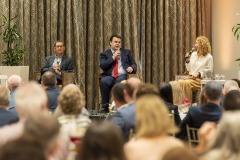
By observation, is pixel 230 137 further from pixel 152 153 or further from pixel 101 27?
pixel 101 27

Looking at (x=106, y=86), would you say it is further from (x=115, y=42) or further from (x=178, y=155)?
(x=178, y=155)

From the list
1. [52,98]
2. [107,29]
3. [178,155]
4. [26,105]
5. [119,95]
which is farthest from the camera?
[107,29]

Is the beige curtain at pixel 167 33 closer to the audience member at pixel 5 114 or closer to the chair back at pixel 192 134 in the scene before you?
the chair back at pixel 192 134

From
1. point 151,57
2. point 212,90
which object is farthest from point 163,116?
point 151,57

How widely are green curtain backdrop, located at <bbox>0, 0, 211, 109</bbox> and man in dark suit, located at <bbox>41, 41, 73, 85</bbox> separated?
81cm

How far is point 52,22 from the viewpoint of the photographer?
35.8ft

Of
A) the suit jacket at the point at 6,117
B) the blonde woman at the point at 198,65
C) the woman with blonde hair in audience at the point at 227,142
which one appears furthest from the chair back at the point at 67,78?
the woman with blonde hair in audience at the point at 227,142

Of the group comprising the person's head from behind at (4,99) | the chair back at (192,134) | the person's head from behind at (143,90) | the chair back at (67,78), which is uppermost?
the chair back at (67,78)

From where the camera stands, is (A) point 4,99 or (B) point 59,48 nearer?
(A) point 4,99

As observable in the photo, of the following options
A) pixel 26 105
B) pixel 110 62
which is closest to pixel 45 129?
pixel 26 105

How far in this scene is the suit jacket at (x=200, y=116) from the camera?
498 centimetres

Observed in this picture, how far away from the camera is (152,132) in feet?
10.6

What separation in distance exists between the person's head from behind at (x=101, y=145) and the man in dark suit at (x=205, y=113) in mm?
2644

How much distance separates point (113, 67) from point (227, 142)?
Result: 746 centimetres
